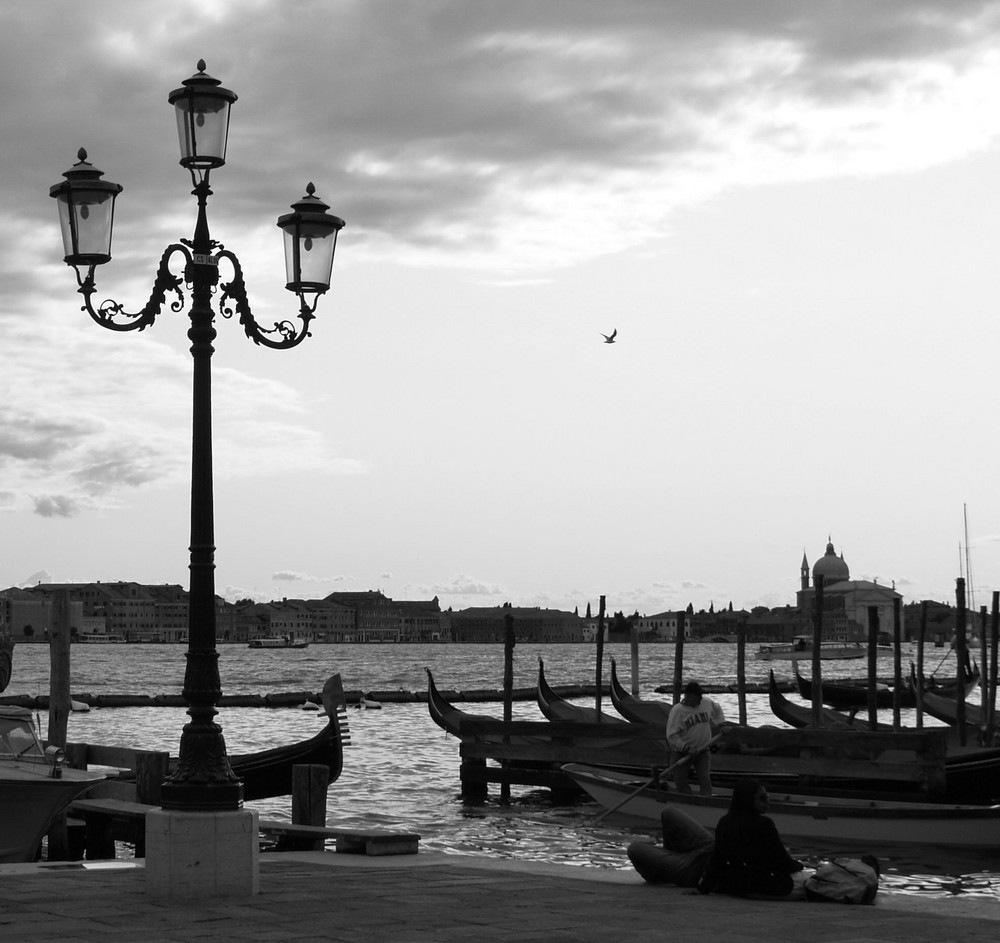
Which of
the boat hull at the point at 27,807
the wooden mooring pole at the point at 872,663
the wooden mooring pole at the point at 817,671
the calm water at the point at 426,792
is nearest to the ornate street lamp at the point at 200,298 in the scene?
the boat hull at the point at 27,807

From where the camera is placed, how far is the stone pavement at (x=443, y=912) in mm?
6910

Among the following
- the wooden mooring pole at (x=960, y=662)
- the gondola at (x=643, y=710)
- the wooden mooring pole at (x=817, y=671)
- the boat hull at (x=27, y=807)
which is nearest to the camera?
the boat hull at (x=27, y=807)

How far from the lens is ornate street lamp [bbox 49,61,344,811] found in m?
8.25

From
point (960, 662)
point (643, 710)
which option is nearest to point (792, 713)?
point (643, 710)

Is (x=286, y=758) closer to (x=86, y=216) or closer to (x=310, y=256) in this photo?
(x=310, y=256)

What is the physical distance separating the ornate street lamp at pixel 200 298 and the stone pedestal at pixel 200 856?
3.3 inches

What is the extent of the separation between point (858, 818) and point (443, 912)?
32.2 ft

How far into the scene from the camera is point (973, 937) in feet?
22.5

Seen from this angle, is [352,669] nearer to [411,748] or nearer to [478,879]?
[411,748]

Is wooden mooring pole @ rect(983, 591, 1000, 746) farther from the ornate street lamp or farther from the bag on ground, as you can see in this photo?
the ornate street lamp

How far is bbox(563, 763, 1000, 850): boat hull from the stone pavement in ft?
21.4

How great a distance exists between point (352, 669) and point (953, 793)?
283 feet

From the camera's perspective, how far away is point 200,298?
28.4 ft

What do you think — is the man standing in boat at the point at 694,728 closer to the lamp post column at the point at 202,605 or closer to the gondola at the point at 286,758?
the gondola at the point at 286,758
